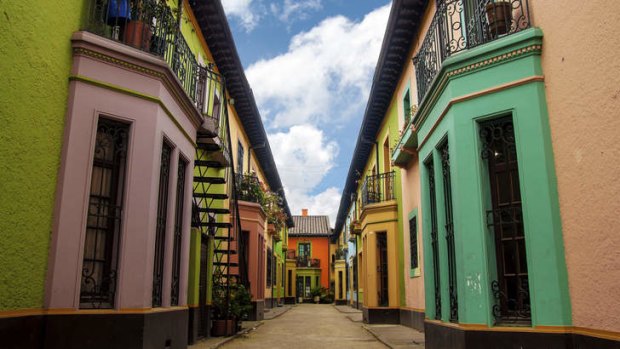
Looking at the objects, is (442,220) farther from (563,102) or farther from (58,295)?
(58,295)

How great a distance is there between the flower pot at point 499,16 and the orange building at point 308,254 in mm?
41489

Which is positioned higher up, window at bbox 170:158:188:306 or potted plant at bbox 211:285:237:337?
window at bbox 170:158:188:306

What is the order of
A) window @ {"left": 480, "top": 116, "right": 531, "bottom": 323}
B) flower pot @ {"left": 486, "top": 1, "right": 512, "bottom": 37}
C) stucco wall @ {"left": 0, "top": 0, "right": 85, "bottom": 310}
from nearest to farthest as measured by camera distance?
stucco wall @ {"left": 0, "top": 0, "right": 85, "bottom": 310} → window @ {"left": 480, "top": 116, "right": 531, "bottom": 323} → flower pot @ {"left": 486, "top": 1, "right": 512, "bottom": 37}

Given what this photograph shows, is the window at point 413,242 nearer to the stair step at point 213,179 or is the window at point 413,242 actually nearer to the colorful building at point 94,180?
the stair step at point 213,179

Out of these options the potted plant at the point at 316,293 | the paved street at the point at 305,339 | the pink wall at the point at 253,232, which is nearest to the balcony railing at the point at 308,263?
the potted plant at the point at 316,293

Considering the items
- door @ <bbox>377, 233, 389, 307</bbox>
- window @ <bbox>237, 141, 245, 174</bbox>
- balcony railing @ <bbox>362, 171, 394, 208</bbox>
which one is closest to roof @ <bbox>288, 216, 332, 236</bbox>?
window @ <bbox>237, 141, 245, 174</bbox>

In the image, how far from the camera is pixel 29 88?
5824 mm

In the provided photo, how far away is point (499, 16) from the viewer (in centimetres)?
748

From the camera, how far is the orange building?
175 feet

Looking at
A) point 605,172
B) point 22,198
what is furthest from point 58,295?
point 605,172

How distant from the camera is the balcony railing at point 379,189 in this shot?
57.0 feet

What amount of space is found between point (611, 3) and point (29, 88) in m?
6.23

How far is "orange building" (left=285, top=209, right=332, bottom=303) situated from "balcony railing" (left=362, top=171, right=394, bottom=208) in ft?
97.2

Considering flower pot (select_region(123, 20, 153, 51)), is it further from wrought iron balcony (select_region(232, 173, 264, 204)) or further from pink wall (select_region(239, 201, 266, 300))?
wrought iron balcony (select_region(232, 173, 264, 204))
